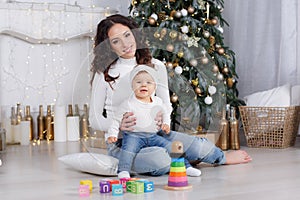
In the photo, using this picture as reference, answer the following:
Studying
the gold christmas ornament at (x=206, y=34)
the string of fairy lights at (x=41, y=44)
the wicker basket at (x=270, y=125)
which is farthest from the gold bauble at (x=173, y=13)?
the string of fairy lights at (x=41, y=44)

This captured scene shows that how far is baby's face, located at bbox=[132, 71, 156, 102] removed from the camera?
2.54 meters

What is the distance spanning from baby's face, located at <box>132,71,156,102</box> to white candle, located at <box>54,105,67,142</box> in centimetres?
218

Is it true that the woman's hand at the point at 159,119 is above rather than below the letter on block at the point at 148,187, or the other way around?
above

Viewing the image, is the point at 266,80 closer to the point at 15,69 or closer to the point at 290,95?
the point at 290,95

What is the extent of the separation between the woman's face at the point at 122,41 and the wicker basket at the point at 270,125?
1.51 m

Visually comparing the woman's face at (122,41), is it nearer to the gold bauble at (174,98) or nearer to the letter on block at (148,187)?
the gold bauble at (174,98)

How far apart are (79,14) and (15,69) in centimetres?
69

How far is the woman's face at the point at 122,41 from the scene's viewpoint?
257 centimetres

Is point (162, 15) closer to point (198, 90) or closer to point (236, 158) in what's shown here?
point (198, 90)

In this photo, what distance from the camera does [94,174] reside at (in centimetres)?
289

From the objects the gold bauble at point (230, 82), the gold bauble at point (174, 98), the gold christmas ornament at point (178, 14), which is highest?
the gold christmas ornament at point (178, 14)

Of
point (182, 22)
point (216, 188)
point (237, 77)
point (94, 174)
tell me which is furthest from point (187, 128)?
point (237, 77)

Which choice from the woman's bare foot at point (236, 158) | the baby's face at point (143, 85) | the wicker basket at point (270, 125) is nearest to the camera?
the baby's face at point (143, 85)

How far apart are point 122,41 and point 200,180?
716 mm
